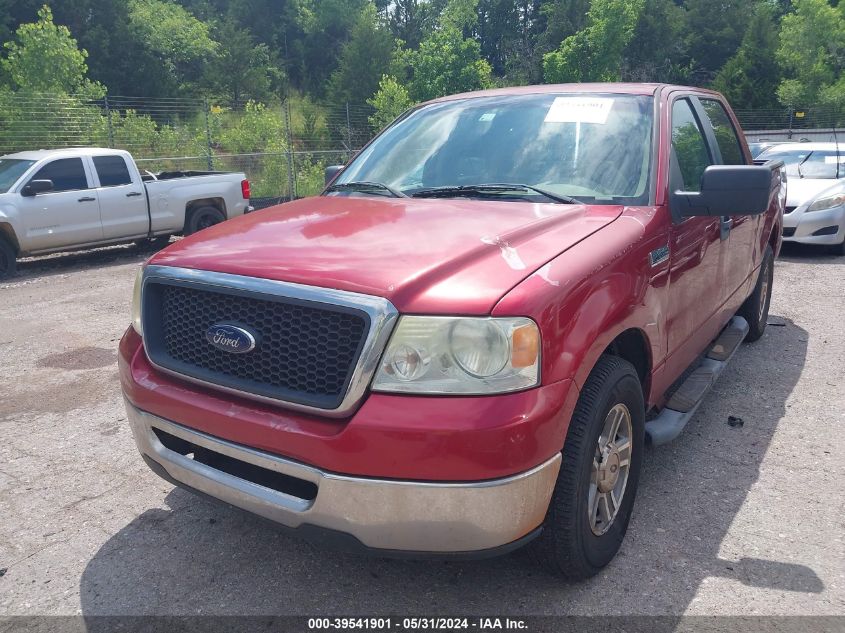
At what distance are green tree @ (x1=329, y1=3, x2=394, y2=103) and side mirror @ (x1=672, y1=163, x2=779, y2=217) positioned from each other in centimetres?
5698

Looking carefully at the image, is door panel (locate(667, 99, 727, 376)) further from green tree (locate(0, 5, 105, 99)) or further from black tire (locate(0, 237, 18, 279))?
green tree (locate(0, 5, 105, 99))

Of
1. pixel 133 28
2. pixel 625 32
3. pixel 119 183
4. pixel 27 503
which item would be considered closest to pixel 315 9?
pixel 133 28

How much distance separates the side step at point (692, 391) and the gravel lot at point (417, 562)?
35cm

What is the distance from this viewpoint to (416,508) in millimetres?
2145

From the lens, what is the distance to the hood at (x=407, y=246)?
7.37 ft

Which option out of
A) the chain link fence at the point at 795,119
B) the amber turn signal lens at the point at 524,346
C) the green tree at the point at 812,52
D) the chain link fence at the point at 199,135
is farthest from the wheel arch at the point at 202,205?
the green tree at the point at 812,52

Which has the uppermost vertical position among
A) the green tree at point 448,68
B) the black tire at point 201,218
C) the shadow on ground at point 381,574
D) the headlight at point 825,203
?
the green tree at point 448,68

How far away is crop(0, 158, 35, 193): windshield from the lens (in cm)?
994

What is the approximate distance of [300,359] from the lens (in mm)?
2301

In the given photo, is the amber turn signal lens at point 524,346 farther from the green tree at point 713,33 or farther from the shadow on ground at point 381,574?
the green tree at point 713,33

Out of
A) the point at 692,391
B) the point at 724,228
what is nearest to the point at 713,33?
the point at 724,228

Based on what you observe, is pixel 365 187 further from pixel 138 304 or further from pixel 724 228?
pixel 724 228

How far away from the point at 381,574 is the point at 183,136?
66.4 ft

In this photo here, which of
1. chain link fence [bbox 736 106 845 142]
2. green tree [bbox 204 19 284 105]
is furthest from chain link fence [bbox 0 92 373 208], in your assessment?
green tree [bbox 204 19 284 105]
